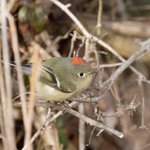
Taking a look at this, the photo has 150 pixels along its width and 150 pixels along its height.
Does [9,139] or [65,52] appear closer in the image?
[9,139]

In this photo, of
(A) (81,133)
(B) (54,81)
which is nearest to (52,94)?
(B) (54,81)

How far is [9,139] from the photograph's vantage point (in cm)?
207

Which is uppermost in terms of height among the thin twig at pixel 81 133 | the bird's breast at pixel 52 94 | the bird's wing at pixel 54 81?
the bird's wing at pixel 54 81

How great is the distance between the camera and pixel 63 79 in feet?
9.41

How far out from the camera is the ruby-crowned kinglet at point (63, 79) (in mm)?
2797

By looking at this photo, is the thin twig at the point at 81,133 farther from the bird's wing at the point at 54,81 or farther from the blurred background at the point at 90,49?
the bird's wing at the point at 54,81

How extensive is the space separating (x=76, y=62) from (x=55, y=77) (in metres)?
0.17

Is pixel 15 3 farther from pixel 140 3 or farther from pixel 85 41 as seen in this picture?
pixel 140 3

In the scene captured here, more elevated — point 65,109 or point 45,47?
point 45,47

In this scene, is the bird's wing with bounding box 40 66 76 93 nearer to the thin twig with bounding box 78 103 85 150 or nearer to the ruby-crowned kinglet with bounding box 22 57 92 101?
the ruby-crowned kinglet with bounding box 22 57 92 101

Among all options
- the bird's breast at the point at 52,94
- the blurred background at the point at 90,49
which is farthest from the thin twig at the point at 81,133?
the bird's breast at the point at 52,94

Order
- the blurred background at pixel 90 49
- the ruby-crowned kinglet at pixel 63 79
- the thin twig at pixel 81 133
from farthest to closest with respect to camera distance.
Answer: the blurred background at pixel 90 49 < the thin twig at pixel 81 133 < the ruby-crowned kinglet at pixel 63 79

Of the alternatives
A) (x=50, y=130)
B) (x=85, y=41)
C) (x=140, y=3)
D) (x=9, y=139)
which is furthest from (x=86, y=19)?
(x=9, y=139)

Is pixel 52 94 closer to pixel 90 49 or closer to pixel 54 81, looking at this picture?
pixel 54 81
